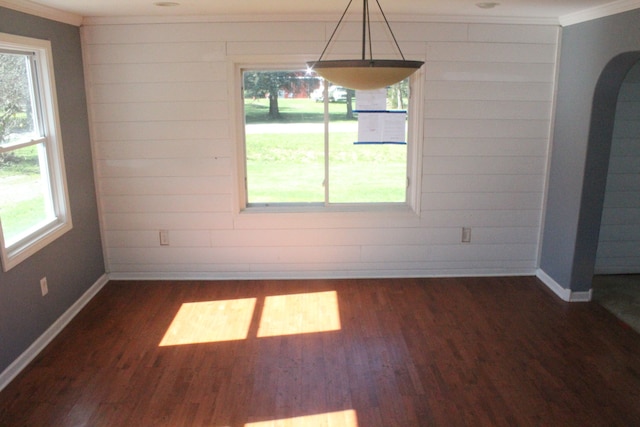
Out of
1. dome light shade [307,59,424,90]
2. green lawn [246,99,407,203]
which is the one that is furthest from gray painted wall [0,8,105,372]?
dome light shade [307,59,424,90]

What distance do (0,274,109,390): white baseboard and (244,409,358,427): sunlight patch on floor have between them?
1.59 meters

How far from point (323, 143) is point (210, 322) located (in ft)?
6.11

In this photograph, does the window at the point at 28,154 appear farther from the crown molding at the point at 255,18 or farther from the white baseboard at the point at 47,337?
the crown molding at the point at 255,18

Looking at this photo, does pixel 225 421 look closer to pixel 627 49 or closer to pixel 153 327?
pixel 153 327

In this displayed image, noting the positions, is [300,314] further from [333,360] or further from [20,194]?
[20,194]

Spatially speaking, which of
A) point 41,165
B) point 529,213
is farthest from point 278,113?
point 529,213

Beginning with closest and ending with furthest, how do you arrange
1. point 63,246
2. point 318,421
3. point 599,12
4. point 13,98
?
point 318,421
point 13,98
point 599,12
point 63,246

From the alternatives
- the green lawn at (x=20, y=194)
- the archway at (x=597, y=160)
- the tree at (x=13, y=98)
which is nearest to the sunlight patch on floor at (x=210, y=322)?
the green lawn at (x=20, y=194)

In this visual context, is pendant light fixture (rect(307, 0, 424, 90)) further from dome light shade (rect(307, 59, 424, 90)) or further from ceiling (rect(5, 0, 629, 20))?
ceiling (rect(5, 0, 629, 20))

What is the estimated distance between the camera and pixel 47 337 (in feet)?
12.1

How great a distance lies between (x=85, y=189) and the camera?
173 inches

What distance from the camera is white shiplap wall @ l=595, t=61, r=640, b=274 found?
4.66 meters

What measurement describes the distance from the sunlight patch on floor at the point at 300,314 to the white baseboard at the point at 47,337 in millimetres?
1512

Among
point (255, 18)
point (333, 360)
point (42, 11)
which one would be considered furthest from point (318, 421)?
point (42, 11)
